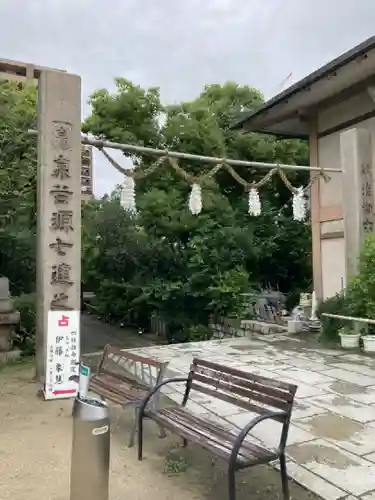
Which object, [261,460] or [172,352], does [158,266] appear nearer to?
[172,352]

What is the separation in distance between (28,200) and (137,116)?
18.1 ft

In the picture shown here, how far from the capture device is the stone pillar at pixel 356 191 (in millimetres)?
9984

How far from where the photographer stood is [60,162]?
6941mm

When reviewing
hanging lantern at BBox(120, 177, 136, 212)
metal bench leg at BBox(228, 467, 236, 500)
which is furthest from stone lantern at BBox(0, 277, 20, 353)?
metal bench leg at BBox(228, 467, 236, 500)

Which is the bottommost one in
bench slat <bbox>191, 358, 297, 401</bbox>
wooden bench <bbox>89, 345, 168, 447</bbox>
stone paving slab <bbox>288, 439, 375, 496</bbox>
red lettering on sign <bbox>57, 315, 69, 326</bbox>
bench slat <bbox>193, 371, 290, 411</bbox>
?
stone paving slab <bbox>288, 439, 375, 496</bbox>

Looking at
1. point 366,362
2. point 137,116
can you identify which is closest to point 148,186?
point 137,116

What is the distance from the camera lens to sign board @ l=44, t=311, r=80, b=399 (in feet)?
20.7

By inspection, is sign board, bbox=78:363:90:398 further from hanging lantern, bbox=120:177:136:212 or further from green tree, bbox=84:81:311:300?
green tree, bbox=84:81:311:300

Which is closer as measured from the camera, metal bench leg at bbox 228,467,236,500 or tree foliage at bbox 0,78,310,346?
metal bench leg at bbox 228,467,236,500

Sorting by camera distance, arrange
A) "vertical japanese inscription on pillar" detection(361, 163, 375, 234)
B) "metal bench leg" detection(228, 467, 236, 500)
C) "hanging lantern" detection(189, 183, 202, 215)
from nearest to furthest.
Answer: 1. "metal bench leg" detection(228, 467, 236, 500)
2. "hanging lantern" detection(189, 183, 202, 215)
3. "vertical japanese inscription on pillar" detection(361, 163, 375, 234)

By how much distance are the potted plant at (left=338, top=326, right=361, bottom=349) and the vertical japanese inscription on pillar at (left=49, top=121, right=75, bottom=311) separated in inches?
214

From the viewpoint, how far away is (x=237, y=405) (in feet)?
13.8

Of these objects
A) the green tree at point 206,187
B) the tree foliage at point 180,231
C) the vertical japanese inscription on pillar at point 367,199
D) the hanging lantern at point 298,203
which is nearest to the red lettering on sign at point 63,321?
the tree foliage at point 180,231

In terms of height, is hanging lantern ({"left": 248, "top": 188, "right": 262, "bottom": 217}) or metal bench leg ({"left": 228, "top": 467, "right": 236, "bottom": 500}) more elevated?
hanging lantern ({"left": 248, "top": 188, "right": 262, "bottom": 217})
